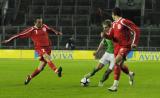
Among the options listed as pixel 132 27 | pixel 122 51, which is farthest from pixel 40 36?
pixel 132 27

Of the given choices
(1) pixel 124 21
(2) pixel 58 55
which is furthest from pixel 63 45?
(1) pixel 124 21

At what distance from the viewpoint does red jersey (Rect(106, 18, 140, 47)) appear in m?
15.3

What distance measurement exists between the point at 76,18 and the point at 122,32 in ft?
132

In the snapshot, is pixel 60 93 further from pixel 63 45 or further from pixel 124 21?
pixel 63 45

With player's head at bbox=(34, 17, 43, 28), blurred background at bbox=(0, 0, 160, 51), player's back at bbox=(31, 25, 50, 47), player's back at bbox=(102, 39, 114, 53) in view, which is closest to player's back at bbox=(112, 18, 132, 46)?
player's back at bbox=(102, 39, 114, 53)

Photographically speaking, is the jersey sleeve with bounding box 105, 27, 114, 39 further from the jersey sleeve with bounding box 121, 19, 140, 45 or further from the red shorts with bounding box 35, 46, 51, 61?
the red shorts with bounding box 35, 46, 51, 61

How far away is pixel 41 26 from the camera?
18375mm

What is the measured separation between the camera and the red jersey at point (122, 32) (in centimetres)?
1533

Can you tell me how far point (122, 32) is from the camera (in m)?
15.4

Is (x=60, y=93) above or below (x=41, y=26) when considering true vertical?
below

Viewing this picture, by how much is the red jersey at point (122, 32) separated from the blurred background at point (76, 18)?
33.9 meters

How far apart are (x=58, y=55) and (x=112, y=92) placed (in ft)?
111

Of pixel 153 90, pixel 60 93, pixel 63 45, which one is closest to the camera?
pixel 60 93

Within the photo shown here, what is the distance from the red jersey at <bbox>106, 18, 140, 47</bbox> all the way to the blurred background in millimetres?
33855
